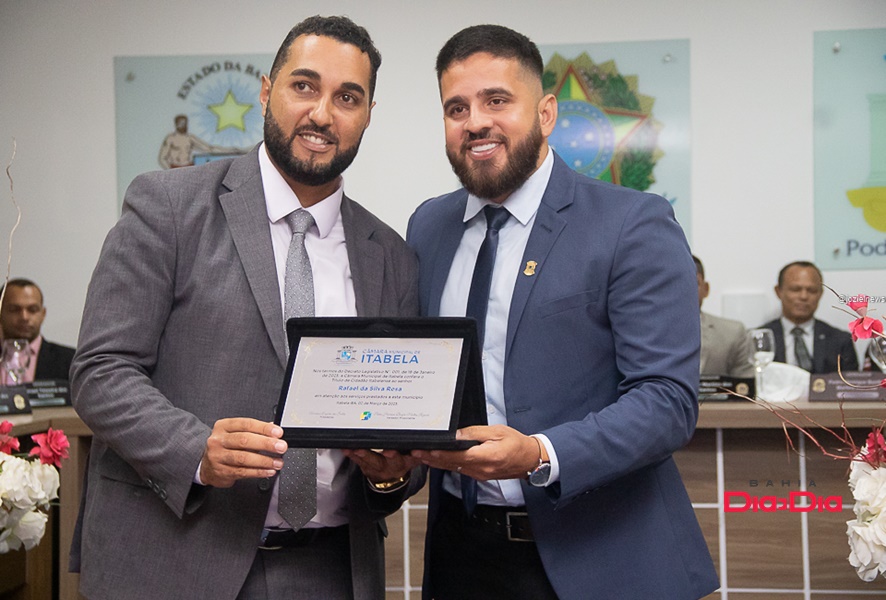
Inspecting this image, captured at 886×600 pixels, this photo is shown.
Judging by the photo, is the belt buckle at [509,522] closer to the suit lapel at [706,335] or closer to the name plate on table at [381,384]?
the name plate on table at [381,384]

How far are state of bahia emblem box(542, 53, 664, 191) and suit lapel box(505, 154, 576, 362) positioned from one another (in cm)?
379

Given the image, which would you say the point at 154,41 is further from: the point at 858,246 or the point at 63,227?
the point at 858,246

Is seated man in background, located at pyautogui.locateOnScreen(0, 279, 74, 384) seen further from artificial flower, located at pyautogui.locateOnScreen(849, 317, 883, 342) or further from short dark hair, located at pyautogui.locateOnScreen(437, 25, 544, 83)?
artificial flower, located at pyautogui.locateOnScreen(849, 317, 883, 342)

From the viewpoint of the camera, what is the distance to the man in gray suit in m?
1.62

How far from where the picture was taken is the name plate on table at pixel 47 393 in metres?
3.88

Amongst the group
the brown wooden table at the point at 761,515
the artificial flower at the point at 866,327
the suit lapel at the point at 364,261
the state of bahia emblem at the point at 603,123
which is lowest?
the brown wooden table at the point at 761,515

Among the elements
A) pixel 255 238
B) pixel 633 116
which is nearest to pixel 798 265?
pixel 633 116

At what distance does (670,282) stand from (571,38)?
425 centimetres

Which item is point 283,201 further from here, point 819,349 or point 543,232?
point 819,349

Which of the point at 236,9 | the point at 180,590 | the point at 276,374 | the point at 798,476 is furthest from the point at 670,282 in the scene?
the point at 236,9

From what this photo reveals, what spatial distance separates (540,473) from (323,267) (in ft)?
1.96

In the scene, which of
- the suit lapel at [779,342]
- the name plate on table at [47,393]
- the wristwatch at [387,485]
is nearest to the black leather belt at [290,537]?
the wristwatch at [387,485]

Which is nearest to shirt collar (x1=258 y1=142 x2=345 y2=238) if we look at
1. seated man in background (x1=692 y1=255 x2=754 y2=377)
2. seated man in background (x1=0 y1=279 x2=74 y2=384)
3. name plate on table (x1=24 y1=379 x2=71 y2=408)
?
name plate on table (x1=24 y1=379 x2=71 y2=408)

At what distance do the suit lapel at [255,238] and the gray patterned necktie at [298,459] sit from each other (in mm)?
37
